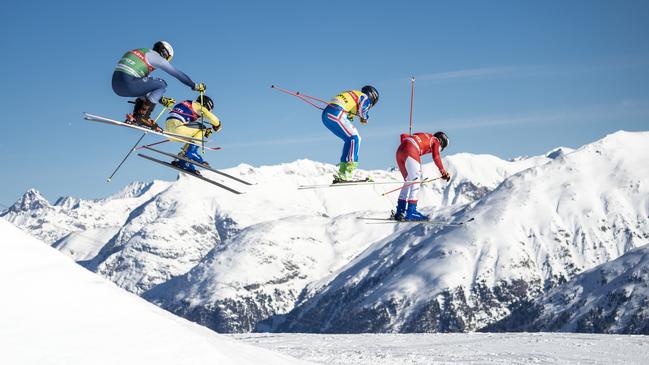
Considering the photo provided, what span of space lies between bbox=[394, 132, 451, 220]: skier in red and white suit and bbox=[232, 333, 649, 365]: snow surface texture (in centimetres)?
1788

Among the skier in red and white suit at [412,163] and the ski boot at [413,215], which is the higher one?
the skier in red and white suit at [412,163]

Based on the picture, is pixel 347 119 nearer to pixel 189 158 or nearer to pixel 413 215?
pixel 413 215

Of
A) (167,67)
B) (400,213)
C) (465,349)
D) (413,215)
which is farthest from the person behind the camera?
(465,349)

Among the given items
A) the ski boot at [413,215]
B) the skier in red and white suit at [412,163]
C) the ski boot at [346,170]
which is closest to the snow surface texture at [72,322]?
the ski boot at [346,170]

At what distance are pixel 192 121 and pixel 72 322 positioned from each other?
509 inches

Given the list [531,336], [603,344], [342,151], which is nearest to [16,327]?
[342,151]

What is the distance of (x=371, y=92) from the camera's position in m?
27.9

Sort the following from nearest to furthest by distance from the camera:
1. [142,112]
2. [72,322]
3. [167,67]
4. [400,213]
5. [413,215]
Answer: [72,322] → [167,67] → [142,112] → [413,215] → [400,213]

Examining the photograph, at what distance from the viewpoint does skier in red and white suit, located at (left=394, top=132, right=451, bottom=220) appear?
94.6 feet

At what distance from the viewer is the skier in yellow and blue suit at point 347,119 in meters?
27.4

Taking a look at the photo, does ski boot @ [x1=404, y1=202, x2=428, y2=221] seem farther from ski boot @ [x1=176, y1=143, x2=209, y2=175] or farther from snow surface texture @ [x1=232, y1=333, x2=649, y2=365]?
snow surface texture @ [x1=232, y1=333, x2=649, y2=365]

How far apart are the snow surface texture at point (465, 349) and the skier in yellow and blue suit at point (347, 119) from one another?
65.6 ft

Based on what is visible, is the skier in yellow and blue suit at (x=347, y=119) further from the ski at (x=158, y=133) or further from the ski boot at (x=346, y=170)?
the ski at (x=158, y=133)

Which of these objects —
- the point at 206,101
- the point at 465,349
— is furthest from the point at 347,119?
the point at 465,349
